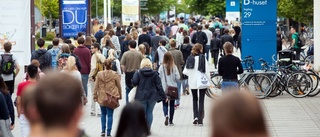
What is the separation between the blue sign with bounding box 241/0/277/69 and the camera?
22.3m

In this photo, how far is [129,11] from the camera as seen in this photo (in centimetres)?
4666

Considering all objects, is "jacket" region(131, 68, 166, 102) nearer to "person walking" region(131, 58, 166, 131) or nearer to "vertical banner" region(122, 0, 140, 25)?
"person walking" region(131, 58, 166, 131)

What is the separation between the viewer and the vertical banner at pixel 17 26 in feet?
69.5

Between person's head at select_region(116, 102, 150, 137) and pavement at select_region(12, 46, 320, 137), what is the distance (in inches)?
333

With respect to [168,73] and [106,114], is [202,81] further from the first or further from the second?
[106,114]

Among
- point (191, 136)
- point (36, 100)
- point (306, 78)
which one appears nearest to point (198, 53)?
point (191, 136)

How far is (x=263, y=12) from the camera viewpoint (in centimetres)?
2234

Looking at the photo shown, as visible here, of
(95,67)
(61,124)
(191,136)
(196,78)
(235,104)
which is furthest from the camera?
(95,67)

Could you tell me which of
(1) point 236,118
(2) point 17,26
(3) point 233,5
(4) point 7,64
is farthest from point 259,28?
(3) point 233,5

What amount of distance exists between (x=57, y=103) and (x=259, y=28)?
19566 millimetres

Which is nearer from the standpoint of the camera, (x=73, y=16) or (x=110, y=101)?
(x=110, y=101)

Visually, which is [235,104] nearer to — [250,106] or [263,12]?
[250,106]

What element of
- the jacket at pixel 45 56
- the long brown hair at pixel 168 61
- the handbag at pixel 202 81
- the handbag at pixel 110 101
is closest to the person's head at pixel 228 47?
the handbag at pixel 202 81

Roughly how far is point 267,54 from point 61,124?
19708mm
